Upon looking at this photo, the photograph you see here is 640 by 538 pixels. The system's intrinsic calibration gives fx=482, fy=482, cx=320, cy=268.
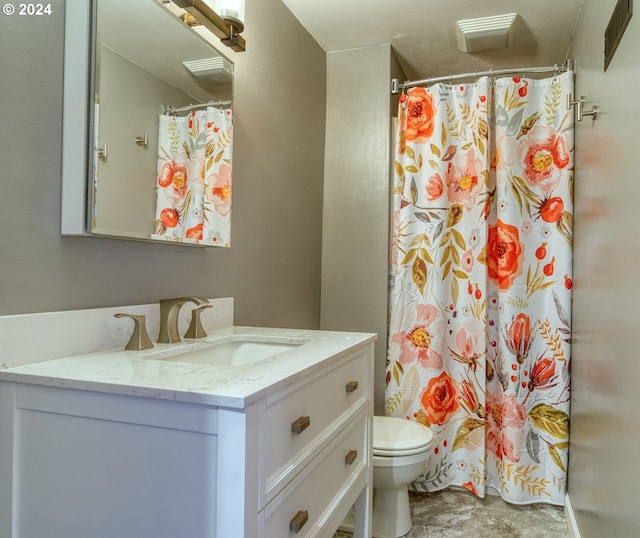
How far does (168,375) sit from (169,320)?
468 mm

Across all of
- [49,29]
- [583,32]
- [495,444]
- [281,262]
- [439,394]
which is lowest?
[495,444]

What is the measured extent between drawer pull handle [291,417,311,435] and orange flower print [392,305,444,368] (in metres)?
1.41

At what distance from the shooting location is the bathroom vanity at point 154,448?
84 cm

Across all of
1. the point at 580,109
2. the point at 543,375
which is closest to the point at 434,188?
the point at 580,109

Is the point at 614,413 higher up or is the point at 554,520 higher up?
the point at 614,413

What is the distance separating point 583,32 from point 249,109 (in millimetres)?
1476

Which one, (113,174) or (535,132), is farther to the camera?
(535,132)

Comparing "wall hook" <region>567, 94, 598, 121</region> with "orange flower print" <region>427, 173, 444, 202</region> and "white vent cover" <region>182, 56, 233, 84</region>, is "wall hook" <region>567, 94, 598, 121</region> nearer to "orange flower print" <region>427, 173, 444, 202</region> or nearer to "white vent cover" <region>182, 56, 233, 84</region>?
"orange flower print" <region>427, 173, 444, 202</region>

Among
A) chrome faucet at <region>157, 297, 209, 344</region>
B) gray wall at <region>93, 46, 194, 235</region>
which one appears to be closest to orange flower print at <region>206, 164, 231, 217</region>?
gray wall at <region>93, 46, 194, 235</region>

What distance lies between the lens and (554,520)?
2158 mm

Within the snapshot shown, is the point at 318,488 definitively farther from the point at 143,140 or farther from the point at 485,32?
the point at 485,32

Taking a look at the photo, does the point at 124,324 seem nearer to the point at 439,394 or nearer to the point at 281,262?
the point at 281,262

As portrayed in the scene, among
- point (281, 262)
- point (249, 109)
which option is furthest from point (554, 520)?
point (249, 109)

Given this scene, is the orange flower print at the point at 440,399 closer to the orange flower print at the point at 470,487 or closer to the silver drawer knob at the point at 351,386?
the orange flower print at the point at 470,487
